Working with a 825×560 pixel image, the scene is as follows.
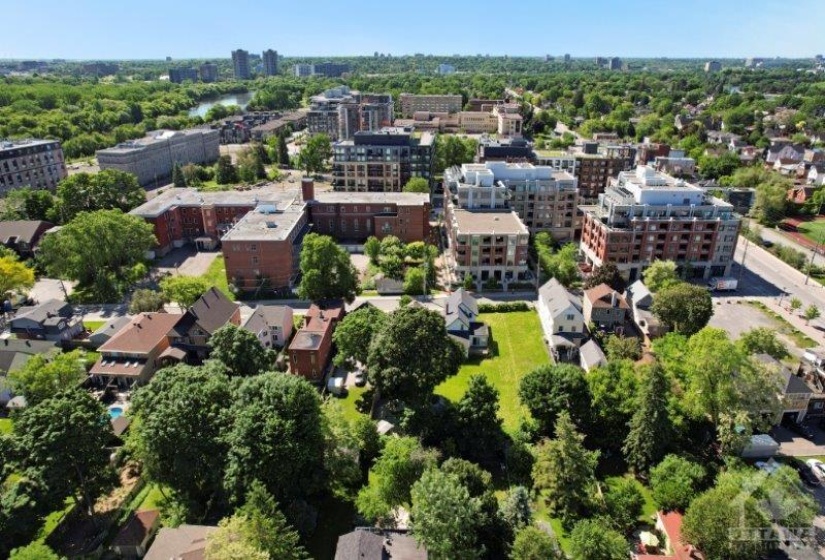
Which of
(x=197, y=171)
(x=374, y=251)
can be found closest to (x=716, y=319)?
(x=374, y=251)

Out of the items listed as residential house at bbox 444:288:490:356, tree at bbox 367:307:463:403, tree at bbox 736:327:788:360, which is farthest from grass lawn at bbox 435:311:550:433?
tree at bbox 736:327:788:360

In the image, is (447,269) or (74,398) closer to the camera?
(74,398)

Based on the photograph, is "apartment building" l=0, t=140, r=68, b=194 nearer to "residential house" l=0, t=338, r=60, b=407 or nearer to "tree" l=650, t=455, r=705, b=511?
"residential house" l=0, t=338, r=60, b=407

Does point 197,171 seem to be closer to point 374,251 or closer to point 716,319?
point 374,251

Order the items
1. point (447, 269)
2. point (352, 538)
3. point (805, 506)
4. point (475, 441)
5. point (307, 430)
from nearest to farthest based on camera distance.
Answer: point (352, 538) < point (805, 506) < point (307, 430) < point (475, 441) < point (447, 269)

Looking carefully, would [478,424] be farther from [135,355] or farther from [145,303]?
[145,303]

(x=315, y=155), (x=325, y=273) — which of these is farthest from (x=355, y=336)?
(x=315, y=155)
